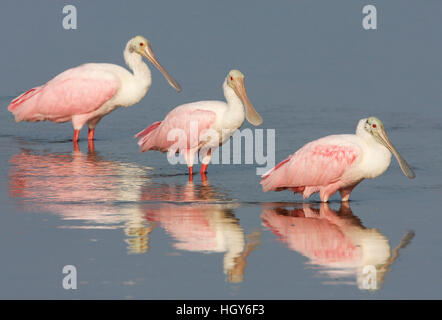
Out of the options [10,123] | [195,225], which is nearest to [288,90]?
[10,123]

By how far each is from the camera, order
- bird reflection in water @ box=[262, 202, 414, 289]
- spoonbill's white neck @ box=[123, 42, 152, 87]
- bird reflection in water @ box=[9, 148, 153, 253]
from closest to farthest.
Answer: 1. bird reflection in water @ box=[262, 202, 414, 289]
2. bird reflection in water @ box=[9, 148, 153, 253]
3. spoonbill's white neck @ box=[123, 42, 152, 87]

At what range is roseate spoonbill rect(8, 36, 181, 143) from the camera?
19359mm

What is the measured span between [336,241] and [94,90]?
8.71m

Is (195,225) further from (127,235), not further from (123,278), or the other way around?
(123,278)

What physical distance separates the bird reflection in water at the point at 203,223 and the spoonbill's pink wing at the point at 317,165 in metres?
0.67

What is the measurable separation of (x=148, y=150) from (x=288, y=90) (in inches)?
369

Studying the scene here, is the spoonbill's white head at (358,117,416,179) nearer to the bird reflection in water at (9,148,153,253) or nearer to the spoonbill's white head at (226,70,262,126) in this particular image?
the spoonbill's white head at (226,70,262,126)

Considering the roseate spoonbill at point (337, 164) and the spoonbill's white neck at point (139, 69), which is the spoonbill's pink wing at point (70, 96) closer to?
the spoonbill's white neck at point (139, 69)

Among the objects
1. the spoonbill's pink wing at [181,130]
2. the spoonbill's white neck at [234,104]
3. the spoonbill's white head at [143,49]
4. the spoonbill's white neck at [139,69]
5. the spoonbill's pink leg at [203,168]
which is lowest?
the spoonbill's pink leg at [203,168]

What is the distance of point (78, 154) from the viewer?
59.4ft

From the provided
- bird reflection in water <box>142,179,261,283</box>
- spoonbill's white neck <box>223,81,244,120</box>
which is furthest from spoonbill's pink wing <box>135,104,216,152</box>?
bird reflection in water <box>142,179,261,283</box>

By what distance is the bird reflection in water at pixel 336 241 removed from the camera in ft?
33.5

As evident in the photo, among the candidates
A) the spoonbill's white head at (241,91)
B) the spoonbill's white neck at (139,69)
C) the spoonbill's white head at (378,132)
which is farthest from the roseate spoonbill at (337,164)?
the spoonbill's white neck at (139,69)
